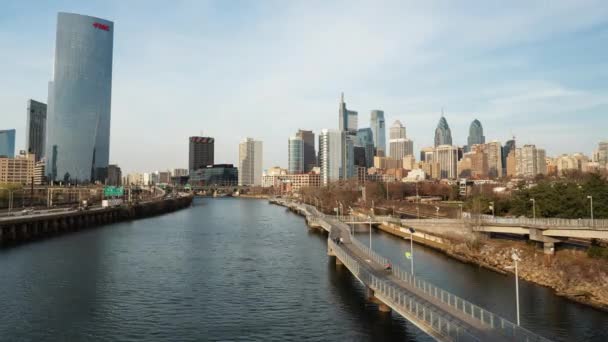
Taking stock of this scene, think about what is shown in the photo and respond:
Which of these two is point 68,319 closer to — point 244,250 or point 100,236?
point 244,250

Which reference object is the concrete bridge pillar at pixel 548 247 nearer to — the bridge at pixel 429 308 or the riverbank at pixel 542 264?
the riverbank at pixel 542 264

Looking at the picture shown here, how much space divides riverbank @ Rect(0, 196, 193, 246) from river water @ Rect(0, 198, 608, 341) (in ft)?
49.6

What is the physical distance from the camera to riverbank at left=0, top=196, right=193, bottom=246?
90.9 metres

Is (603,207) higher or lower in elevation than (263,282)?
higher

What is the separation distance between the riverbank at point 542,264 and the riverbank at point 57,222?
254ft

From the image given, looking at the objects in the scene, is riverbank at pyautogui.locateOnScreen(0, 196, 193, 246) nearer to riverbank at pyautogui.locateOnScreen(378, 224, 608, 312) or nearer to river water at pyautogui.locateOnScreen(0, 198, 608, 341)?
river water at pyautogui.locateOnScreen(0, 198, 608, 341)

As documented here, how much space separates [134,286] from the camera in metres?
51.2

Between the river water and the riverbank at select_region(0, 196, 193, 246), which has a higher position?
the riverbank at select_region(0, 196, 193, 246)

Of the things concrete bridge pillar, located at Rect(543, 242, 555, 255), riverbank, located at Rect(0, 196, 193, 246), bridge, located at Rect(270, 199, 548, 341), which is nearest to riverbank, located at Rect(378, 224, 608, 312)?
concrete bridge pillar, located at Rect(543, 242, 555, 255)

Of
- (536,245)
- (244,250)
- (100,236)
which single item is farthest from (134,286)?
(100,236)

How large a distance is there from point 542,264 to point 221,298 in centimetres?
3584

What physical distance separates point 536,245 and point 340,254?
26.6 metres

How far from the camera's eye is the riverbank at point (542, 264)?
144 feet

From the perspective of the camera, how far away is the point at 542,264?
175 ft
